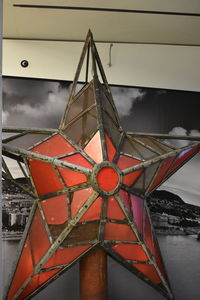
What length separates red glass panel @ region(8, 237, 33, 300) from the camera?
7.33ft

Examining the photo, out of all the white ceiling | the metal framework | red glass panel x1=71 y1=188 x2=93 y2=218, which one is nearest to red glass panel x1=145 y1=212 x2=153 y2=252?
the metal framework

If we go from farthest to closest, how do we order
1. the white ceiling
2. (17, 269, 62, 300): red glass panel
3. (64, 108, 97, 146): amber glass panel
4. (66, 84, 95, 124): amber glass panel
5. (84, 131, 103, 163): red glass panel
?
1. the white ceiling
2. (66, 84, 95, 124): amber glass panel
3. (64, 108, 97, 146): amber glass panel
4. (84, 131, 103, 163): red glass panel
5. (17, 269, 62, 300): red glass panel

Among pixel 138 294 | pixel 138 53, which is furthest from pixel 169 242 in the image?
pixel 138 53

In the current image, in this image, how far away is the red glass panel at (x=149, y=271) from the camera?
2348mm

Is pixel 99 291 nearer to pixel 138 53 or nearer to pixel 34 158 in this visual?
pixel 34 158

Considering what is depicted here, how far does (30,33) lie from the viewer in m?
3.17

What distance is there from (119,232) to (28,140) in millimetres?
809

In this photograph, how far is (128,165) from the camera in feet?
7.89

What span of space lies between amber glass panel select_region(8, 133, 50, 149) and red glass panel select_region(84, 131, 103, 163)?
332 mm

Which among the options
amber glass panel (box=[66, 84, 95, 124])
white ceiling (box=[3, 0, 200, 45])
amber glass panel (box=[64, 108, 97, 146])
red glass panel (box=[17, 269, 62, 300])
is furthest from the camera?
white ceiling (box=[3, 0, 200, 45])

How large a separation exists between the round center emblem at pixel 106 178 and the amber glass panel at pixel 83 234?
211mm

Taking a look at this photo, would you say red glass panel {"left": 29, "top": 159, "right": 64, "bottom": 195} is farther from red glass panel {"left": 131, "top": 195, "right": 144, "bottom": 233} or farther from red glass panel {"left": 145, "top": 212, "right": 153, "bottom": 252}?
red glass panel {"left": 145, "top": 212, "right": 153, "bottom": 252}

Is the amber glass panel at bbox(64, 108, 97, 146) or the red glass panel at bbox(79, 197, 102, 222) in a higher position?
the amber glass panel at bbox(64, 108, 97, 146)

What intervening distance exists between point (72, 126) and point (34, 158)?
363mm
